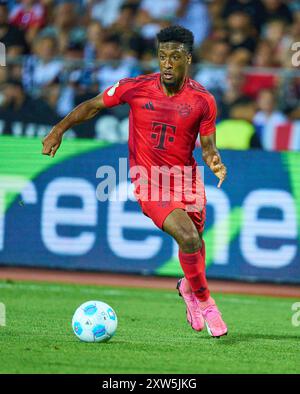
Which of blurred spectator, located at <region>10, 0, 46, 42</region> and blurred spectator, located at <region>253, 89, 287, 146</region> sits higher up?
blurred spectator, located at <region>10, 0, 46, 42</region>

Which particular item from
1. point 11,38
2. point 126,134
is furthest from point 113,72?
point 11,38

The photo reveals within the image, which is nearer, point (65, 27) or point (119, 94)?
point (119, 94)

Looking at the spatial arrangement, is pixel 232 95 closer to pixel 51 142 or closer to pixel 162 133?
pixel 162 133

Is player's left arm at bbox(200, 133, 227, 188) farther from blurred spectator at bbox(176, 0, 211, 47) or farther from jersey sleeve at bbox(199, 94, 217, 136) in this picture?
blurred spectator at bbox(176, 0, 211, 47)

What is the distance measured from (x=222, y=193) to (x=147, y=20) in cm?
423

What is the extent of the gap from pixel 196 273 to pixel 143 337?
0.70 meters

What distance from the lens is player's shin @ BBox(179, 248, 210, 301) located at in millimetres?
7699

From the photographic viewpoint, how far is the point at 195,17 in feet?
50.6

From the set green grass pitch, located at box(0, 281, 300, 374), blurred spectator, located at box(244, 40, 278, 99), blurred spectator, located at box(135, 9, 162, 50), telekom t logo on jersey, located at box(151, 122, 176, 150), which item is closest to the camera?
green grass pitch, located at box(0, 281, 300, 374)

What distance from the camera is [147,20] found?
50.4 ft

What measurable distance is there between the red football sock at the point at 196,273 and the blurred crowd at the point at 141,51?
5.72 metres

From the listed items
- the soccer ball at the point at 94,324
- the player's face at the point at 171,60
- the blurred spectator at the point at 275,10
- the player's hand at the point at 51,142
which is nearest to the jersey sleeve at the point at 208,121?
the player's face at the point at 171,60

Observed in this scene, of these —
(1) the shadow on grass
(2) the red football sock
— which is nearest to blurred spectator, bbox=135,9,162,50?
(1) the shadow on grass
